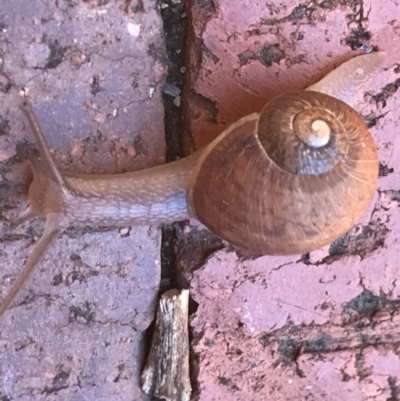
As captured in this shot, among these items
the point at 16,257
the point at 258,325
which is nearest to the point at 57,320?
the point at 16,257

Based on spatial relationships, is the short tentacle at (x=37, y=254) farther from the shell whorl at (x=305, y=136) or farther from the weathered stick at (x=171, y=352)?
the shell whorl at (x=305, y=136)

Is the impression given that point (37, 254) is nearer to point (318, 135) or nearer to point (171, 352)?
point (171, 352)

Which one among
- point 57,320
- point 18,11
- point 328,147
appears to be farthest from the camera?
point 57,320

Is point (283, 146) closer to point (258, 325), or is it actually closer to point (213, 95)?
point (213, 95)

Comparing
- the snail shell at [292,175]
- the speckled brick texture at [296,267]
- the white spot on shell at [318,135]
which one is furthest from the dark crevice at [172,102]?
the white spot on shell at [318,135]

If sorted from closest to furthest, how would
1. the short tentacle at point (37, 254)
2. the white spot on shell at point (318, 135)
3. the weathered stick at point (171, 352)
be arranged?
the white spot on shell at point (318, 135), the short tentacle at point (37, 254), the weathered stick at point (171, 352)

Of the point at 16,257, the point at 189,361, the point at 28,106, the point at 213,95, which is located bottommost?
the point at 189,361

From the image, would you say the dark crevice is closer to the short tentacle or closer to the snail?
the snail
